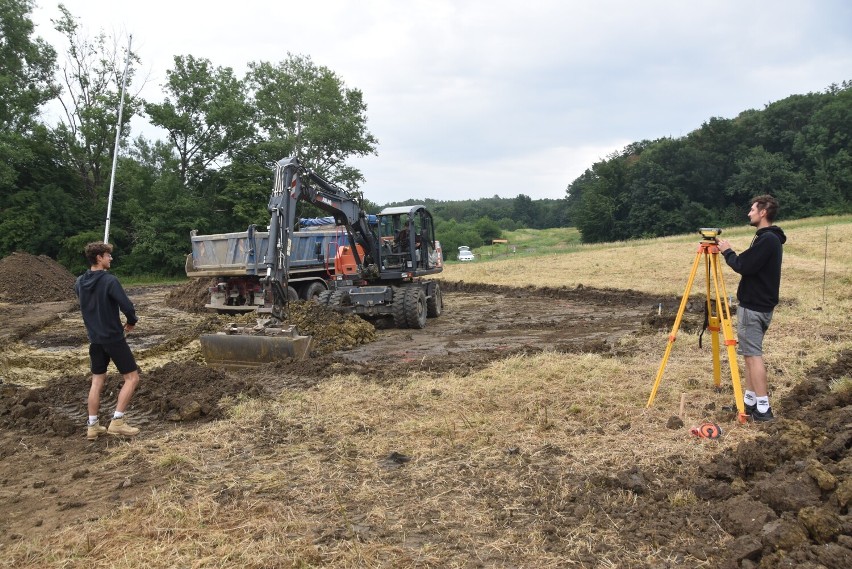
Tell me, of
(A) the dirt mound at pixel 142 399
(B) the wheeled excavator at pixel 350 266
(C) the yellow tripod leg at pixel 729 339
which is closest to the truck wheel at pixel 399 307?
(B) the wheeled excavator at pixel 350 266

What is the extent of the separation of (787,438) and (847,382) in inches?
65.2

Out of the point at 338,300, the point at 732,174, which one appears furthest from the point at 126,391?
the point at 732,174

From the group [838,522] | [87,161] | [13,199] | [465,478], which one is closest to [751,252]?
[838,522]

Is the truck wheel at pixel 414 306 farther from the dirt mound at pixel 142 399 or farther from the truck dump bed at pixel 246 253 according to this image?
the dirt mound at pixel 142 399

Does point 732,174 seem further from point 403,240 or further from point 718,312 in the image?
point 718,312

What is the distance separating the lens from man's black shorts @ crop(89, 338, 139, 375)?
6012mm

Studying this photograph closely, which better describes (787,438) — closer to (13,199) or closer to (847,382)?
(847,382)

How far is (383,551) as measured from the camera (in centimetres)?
361

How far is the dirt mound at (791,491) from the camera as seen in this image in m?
3.06

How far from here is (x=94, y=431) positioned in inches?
237

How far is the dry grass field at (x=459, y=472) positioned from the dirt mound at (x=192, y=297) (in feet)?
33.3

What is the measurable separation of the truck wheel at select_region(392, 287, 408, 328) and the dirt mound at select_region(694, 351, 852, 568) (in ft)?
28.7

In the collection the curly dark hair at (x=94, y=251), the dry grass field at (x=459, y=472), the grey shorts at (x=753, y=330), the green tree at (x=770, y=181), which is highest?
the green tree at (x=770, y=181)

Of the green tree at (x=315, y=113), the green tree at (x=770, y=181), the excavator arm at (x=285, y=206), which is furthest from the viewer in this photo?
the green tree at (x=770, y=181)
